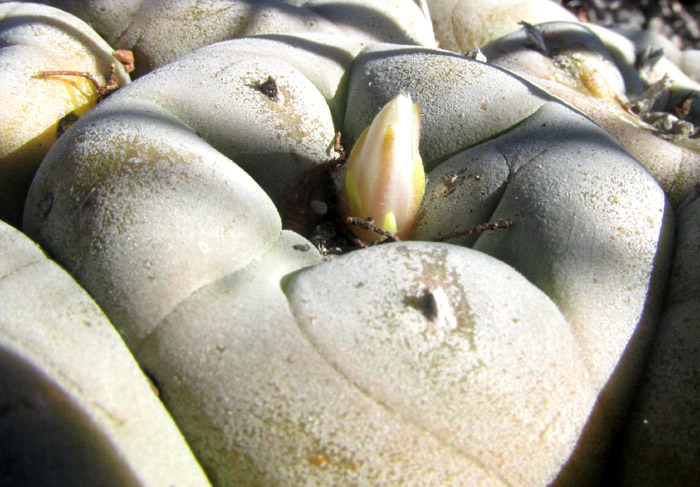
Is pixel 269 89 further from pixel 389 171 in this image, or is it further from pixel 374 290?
pixel 374 290

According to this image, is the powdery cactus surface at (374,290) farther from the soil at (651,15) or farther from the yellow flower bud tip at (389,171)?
the soil at (651,15)

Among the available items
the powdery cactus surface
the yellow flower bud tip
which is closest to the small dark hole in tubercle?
the powdery cactus surface

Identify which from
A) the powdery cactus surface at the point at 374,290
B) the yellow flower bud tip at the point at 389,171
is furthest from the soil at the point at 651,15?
the yellow flower bud tip at the point at 389,171

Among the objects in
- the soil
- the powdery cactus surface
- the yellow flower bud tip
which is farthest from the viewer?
the soil

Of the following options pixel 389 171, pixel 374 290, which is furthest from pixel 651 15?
pixel 374 290

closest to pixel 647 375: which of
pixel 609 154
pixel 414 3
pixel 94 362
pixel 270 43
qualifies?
pixel 609 154

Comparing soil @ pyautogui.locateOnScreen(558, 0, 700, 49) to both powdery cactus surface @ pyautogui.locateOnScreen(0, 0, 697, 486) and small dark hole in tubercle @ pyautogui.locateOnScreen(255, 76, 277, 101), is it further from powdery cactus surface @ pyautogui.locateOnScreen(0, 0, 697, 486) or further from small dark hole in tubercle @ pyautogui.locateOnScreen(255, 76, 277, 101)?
small dark hole in tubercle @ pyautogui.locateOnScreen(255, 76, 277, 101)
